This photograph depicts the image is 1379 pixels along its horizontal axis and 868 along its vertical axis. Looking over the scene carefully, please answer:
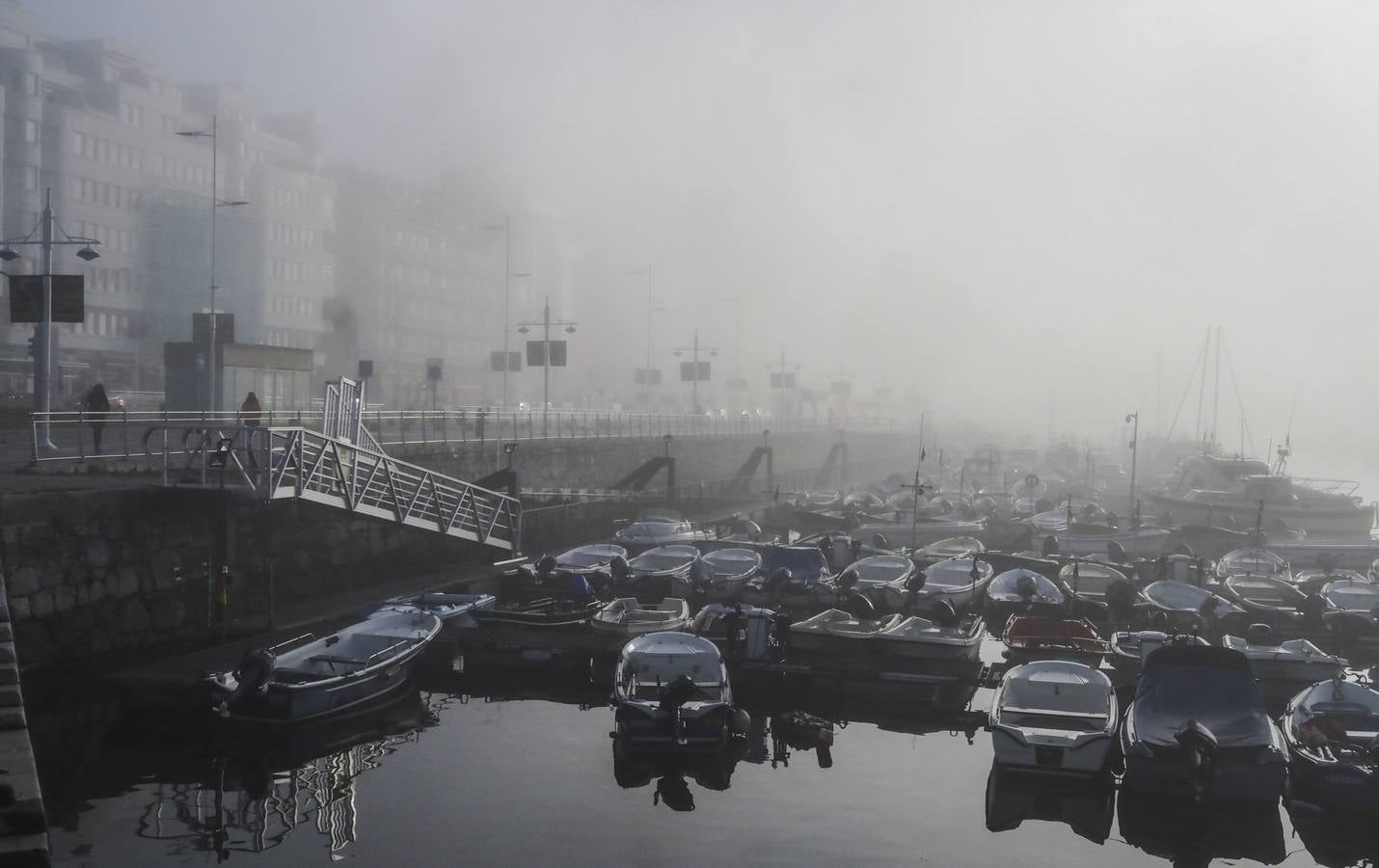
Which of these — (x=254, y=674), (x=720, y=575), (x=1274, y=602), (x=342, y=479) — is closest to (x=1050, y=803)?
(x=254, y=674)

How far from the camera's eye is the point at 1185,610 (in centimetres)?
3572

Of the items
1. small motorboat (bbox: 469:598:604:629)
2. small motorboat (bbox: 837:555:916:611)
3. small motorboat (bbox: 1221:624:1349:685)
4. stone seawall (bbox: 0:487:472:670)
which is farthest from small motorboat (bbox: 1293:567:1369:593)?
stone seawall (bbox: 0:487:472:670)

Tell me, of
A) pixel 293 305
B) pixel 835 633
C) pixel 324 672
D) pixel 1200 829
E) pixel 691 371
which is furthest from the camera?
pixel 293 305

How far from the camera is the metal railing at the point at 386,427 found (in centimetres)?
3562

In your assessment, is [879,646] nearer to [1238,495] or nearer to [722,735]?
[722,735]

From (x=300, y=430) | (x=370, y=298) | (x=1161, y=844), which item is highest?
(x=370, y=298)

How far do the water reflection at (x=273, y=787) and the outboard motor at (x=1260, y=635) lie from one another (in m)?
20.3

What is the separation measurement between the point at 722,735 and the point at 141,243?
89546mm

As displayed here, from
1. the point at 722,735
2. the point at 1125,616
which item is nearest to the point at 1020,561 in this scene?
the point at 1125,616

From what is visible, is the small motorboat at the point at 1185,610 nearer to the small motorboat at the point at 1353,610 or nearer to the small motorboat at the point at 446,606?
the small motorboat at the point at 1353,610

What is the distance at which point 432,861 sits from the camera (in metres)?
19.2

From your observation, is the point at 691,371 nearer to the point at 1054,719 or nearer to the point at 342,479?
the point at 342,479

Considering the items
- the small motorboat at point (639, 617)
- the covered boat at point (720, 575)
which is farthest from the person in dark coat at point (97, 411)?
the covered boat at point (720, 575)

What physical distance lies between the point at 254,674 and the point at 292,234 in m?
90.9
